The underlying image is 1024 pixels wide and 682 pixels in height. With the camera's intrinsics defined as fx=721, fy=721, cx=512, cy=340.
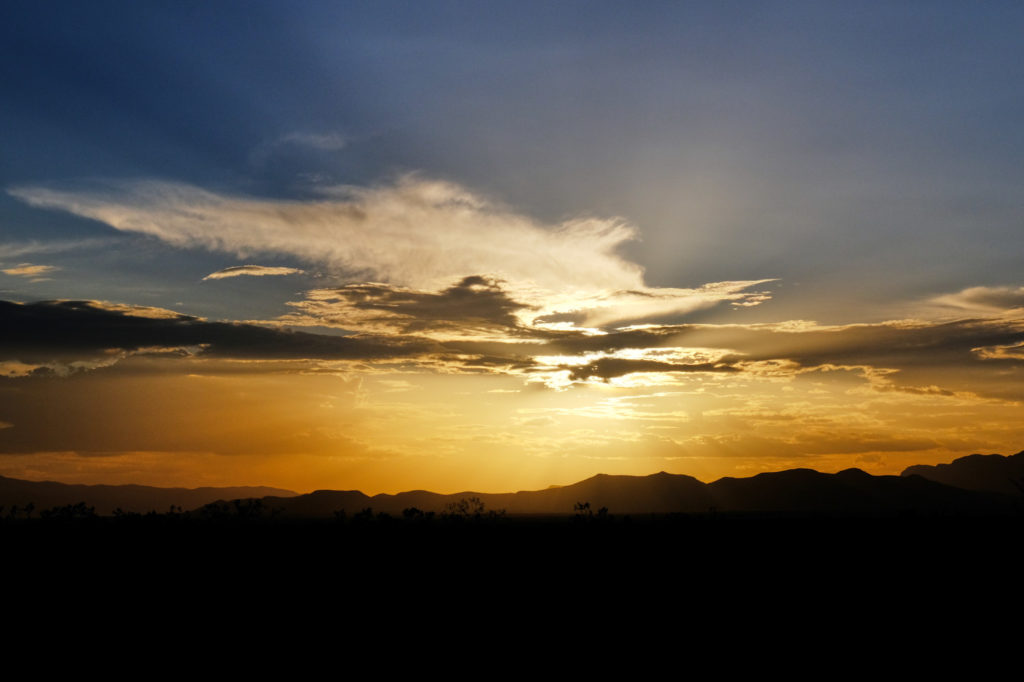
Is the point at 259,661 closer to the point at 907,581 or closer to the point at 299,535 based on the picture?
the point at 907,581

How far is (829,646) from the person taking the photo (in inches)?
1405

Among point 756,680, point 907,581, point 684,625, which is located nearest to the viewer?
point 756,680

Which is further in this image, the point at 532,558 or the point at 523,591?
the point at 532,558

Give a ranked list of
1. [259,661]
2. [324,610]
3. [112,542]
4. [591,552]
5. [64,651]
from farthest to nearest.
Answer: [112,542] < [591,552] < [324,610] < [64,651] < [259,661]

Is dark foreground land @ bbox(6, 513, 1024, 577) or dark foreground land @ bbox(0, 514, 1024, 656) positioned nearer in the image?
dark foreground land @ bbox(0, 514, 1024, 656)

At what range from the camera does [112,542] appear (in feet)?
303

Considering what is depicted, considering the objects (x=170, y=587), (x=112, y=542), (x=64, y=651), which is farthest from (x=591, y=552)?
(x=112, y=542)

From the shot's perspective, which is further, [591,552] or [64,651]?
[591,552]

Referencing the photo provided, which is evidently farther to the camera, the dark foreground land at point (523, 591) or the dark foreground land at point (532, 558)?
the dark foreground land at point (532, 558)

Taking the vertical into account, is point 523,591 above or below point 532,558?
below

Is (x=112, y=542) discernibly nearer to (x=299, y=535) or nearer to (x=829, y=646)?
(x=299, y=535)

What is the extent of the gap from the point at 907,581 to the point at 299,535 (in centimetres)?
7529

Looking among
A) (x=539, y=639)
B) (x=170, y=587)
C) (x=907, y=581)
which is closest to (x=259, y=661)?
(x=539, y=639)

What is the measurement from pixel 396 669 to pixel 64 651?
57.4 feet
